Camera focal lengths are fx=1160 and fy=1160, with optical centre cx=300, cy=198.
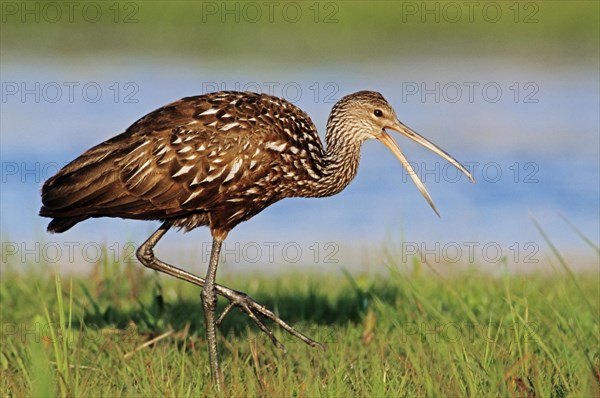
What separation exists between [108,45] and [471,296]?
1565cm

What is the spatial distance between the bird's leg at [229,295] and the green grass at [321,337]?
0.13 meters

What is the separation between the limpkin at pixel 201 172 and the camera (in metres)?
7.13

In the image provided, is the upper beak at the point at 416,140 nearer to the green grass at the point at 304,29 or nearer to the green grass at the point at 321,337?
the green grass at the point at 321,337

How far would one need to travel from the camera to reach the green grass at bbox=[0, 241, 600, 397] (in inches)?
218

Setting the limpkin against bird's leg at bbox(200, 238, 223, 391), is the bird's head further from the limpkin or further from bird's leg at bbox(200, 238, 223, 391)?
bird's leg at bbox(200, 238, 223, 391)

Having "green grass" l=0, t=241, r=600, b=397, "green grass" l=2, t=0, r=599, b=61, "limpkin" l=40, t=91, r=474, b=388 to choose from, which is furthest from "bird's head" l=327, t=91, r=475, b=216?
"green grass" l=2, t=0, r=599, b=61

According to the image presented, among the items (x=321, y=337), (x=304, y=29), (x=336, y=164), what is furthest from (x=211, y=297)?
(x=304, y=29)

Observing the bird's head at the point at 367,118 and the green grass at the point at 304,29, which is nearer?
the bird's head at the point at 367,118

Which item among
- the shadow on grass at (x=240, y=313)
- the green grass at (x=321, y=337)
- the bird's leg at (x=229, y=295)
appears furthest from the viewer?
the shadow on grass at (x=240, y=313)

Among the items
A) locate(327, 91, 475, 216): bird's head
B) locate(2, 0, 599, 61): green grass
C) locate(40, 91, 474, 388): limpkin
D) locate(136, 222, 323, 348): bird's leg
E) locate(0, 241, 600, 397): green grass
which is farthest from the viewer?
locate(2, 0, 599, 61): green grass

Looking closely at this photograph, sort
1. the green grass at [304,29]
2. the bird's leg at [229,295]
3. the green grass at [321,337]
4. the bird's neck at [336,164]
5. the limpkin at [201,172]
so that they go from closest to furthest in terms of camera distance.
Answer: the green grass at [321,337] < the limpkin at [201,172] < the bird's leg at [229,295] < the bird's neck at [336,164] < the green grass at [304,29]

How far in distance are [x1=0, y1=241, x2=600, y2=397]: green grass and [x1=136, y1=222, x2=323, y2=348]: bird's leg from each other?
0.13 meters

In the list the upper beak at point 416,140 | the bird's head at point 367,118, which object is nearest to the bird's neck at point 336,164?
the bird's head at point 367,118

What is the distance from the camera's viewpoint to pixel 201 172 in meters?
7.11
